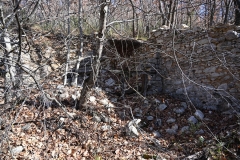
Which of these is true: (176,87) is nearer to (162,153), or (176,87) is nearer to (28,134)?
(162,153)

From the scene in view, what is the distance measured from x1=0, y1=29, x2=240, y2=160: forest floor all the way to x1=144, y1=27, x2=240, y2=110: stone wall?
39 cm

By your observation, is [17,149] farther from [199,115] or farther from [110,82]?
[199,115]

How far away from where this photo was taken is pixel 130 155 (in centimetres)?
363

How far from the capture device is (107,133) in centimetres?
413

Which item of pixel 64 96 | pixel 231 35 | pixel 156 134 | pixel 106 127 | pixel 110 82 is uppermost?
pixel 231 35

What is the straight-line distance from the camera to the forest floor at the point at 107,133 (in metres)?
3.49

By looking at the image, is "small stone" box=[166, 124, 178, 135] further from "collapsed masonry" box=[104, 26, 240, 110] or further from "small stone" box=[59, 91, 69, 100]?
"small stone" box=[59, 91, 69, 100]

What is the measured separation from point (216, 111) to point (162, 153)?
81.6 inches

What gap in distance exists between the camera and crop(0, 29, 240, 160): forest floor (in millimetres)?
3492

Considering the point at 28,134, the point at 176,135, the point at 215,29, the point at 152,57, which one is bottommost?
the point at 176,135

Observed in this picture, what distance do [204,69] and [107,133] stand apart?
2854 mm

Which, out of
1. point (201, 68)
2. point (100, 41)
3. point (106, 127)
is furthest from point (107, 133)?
point (201, 68)

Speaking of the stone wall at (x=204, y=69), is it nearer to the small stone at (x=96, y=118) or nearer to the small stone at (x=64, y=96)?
the small stone at (x=96, y=118)

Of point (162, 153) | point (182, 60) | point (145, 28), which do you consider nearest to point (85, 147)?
point (162, 153)
